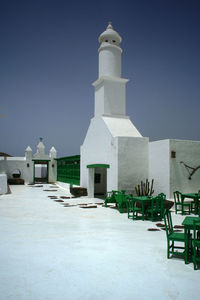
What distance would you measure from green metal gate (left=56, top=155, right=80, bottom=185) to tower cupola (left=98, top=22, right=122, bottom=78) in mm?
7696

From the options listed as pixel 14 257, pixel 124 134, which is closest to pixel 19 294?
pixel 14 257

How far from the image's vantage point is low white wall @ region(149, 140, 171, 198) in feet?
39.5

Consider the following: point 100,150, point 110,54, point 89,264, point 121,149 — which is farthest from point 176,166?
point 110,54

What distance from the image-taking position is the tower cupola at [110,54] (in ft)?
53.9

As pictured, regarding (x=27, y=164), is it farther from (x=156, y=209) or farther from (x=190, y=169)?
(x=156, y=209)

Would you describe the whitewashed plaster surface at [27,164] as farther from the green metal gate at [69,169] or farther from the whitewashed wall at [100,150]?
the whitewashed wall at [100,150]

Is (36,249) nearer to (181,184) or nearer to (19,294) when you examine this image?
(19,294)

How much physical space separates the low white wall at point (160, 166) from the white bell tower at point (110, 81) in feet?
13.5

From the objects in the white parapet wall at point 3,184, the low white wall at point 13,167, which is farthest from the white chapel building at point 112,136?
the low white wall at point 13,167

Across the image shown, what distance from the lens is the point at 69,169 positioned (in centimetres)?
2353

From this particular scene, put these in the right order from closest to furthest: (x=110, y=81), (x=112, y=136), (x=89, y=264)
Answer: (x=89, y=264), (x=112, y=136), (x=110, y=81)

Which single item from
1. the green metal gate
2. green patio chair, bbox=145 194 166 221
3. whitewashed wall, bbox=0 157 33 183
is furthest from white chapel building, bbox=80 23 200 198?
whitewashed wall, bbox=0 157 33 183

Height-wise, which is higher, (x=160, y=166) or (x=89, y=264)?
(x=160, y=166)

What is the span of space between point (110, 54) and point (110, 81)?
1.93 metres
